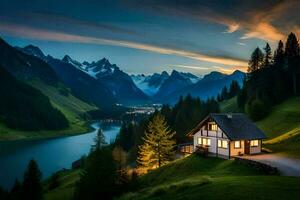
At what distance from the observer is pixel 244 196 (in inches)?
1244

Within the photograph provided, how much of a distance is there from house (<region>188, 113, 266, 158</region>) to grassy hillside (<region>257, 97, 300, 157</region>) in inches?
236

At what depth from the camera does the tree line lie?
12281 cm

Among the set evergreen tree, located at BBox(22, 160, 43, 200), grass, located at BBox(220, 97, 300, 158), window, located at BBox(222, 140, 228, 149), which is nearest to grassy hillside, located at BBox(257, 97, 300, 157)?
grass, located at BBox(220, 97, 300, 158)

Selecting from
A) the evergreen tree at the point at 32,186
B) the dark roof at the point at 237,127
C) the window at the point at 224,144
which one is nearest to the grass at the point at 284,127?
the dark roof at the point at 237,127

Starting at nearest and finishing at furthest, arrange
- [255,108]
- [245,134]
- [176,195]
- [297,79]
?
[176,195], [245,134], [255,108], [297,79]

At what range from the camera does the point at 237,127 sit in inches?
2869

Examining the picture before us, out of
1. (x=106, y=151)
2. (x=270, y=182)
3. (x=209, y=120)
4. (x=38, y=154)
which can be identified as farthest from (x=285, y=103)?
(x=38, y=154)

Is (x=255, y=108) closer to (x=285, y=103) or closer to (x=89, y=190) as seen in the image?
(x=285, y=103)

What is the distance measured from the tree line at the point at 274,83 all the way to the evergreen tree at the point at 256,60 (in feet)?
32.5

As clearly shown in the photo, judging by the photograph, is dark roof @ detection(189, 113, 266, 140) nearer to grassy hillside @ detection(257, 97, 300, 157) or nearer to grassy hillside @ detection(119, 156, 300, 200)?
grassy hillside @ detection(257, 97, 300, 157)

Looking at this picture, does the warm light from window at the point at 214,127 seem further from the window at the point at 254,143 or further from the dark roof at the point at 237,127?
the window at the point at 254,143

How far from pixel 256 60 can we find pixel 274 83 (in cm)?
3527

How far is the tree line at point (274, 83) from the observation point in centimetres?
12281

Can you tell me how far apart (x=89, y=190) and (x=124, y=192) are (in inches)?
191
